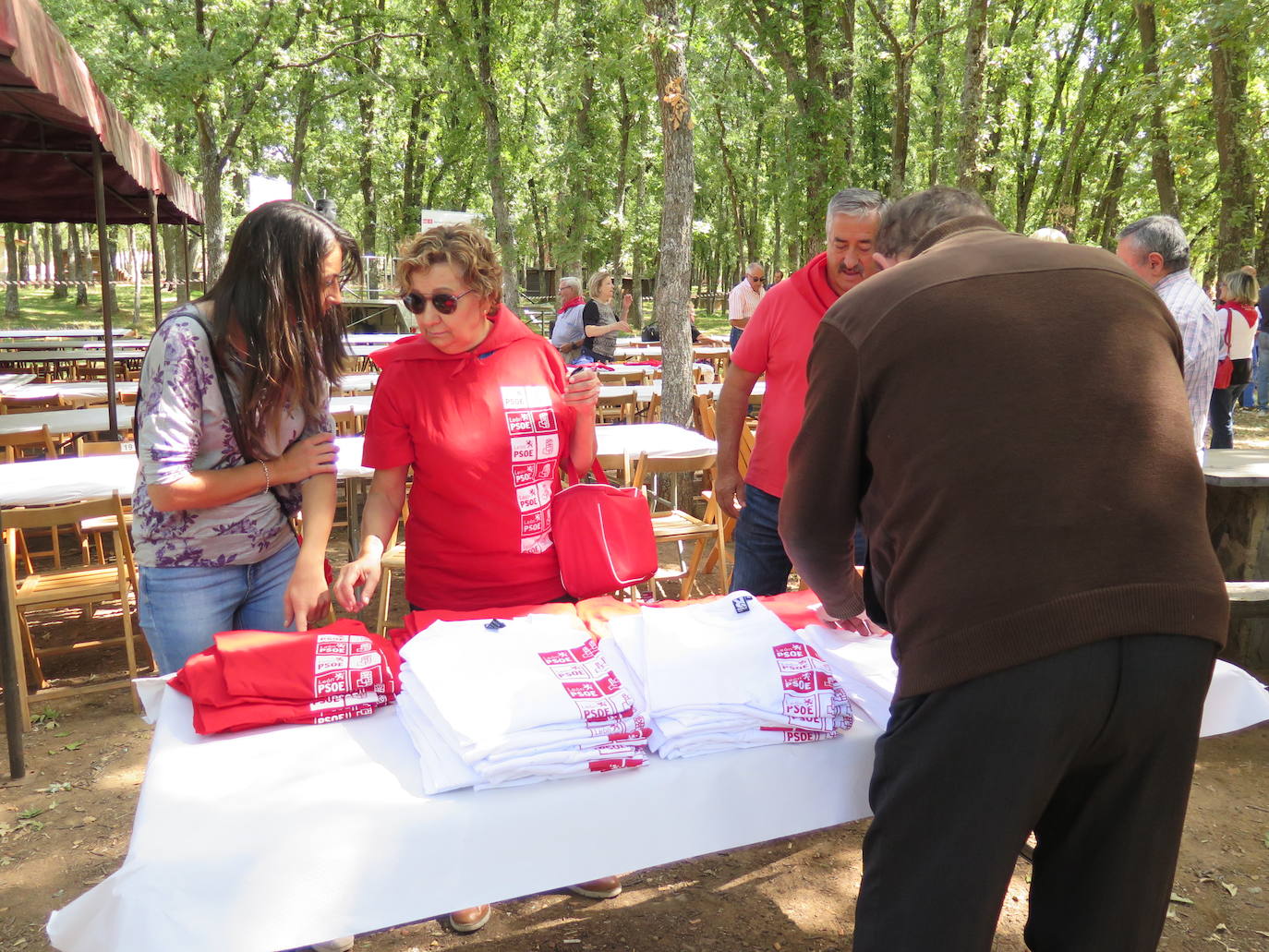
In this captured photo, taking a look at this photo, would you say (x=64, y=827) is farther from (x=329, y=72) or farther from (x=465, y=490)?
(x=329, y=72)

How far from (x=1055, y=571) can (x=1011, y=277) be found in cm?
44

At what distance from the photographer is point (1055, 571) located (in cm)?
136

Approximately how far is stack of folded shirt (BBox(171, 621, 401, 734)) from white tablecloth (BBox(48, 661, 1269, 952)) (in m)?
0.03

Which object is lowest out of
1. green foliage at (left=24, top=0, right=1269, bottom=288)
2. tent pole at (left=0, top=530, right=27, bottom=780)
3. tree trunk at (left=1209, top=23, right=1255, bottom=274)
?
tent pole at (left=0, top=530, right=27, bottom=780)

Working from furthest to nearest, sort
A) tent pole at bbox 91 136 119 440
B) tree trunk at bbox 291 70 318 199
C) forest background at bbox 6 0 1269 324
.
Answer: tree trunk at bbox 291 70 318 199 < forest background at bbox 6 0 1269 324 < tent pole at bbox 91 136 119 440

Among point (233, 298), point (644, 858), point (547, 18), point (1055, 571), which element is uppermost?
point (547, 18)

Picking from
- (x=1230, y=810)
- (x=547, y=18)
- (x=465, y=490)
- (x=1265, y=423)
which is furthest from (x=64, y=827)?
(x=547, y=18)

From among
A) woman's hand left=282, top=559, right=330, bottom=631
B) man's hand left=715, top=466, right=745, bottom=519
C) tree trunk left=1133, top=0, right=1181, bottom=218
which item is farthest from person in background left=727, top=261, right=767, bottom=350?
woman's hand left=282, top=559, right=330, bottom=631

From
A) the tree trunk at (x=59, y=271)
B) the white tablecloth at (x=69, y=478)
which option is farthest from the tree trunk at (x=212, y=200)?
the tree trunk at (x=59, y=271)

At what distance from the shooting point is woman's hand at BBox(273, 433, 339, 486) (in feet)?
7.53

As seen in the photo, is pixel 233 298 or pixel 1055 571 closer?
pixel 1055 571

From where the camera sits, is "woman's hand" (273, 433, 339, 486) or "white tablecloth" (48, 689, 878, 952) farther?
"woman's hand" (273, 433, 339, 486)

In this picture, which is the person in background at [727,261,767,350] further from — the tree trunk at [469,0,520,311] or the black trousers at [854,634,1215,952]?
the black trousers at [854,634,1215,952]

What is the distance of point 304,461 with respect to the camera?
7.61 feet
